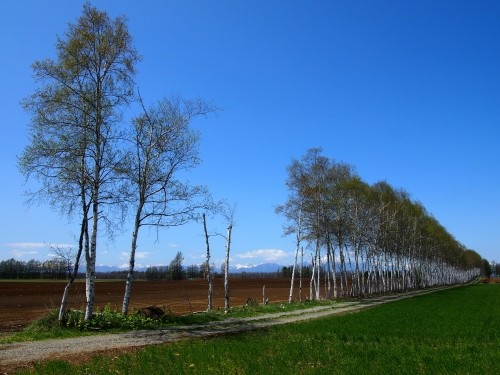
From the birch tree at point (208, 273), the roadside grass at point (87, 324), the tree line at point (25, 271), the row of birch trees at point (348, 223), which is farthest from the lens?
the tree line at point (25, 271)

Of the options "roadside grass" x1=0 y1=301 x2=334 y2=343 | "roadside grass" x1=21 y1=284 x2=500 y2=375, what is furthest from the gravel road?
"roadside grass" x1=21 y1=284 x2=500 y2=375

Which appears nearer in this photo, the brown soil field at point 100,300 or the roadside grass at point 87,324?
the roadside grass at point 87,324

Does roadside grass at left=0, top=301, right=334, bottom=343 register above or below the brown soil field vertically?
above

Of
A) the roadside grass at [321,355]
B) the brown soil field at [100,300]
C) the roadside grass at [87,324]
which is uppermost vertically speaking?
the roadside grass at [87,324]

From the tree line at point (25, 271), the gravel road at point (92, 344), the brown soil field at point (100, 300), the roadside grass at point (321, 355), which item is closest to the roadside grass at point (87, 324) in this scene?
the gravel road at point (92, 344)

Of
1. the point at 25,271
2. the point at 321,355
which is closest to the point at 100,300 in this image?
the point at 321,355

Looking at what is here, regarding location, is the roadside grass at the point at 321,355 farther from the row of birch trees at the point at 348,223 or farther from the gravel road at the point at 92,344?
the row of birch trees at the point at 348,223

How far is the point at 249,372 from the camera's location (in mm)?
11102

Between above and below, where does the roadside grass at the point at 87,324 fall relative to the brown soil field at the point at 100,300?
above

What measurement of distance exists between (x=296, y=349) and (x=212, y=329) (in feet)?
24.2

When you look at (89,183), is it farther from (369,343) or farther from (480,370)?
(480,370)

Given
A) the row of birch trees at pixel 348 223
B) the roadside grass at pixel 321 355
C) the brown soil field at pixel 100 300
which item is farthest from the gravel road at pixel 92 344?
the row of birch trees at pixel 348 223

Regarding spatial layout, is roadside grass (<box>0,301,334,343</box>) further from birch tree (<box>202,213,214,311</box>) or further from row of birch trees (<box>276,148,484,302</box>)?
row of birch trees (<box>276,148,484,302</box>)

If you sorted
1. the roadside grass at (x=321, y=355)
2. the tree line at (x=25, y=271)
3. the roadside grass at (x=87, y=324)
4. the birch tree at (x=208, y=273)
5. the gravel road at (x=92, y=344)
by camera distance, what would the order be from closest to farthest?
1. the roadside grass at (x=321, y=355)
2. the gravel road at (x=92, y=344)
3. the roadside grass at (x=87, y=324)
4. the birch tree at (x=208, y=273)
5. the tree line at (x=25, y=271)
